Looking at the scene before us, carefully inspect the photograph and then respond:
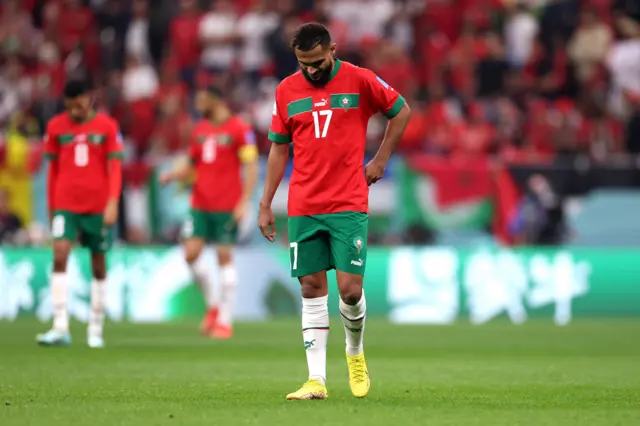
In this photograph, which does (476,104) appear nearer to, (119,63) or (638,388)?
(119,63)

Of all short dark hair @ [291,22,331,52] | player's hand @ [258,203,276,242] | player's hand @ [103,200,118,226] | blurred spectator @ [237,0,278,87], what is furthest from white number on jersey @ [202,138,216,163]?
blurred spectator @ [237,0,278,87]

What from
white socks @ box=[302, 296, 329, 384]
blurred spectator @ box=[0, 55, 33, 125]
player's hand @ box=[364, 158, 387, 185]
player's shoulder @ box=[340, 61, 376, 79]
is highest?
blurred spectator @ box=[0, 55, 33, 125]

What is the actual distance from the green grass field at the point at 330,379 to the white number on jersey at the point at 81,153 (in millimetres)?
1920

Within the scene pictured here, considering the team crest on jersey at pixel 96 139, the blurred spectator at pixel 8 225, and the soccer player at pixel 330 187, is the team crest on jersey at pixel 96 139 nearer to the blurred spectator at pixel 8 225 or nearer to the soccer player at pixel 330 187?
the soccer player at pixel 330 187

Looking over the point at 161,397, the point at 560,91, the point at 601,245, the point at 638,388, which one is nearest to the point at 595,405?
the point at 638,388

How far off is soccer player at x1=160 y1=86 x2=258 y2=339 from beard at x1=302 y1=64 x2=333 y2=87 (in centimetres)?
712

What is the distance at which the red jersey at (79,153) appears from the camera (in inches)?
532

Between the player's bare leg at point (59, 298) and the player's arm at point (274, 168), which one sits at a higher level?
the player's arm at point (274, 168)

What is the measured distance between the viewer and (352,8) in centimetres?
2461

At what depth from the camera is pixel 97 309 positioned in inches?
539

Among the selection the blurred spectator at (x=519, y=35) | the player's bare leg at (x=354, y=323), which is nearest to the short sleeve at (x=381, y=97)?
the player's bare leg at (x=354, y=323)

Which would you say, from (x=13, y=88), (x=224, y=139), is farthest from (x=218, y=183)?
(x=13, y=88)

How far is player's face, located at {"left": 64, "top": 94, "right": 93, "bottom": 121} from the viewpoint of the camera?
43.1 ft

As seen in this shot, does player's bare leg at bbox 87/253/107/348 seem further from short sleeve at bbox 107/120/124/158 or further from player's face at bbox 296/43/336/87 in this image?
player's face at bbox 296/43/336/87
